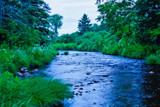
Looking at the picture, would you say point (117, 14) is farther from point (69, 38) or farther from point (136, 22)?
point (69, 38)

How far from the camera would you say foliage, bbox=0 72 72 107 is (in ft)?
10.4

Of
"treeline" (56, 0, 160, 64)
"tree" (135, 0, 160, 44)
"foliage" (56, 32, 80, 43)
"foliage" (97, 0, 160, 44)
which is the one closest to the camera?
"foliage" (97, 0, 160, 44)

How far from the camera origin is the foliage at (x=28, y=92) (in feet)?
10.4

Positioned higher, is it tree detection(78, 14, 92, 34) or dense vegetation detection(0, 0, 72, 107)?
tree detection(78, 14, 92, 34)

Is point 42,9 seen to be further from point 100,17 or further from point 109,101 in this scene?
point 109,101

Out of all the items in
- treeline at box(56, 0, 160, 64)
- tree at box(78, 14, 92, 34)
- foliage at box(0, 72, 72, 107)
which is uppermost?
tree at box(78, 14, 92, 34)

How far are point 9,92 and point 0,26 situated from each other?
9.45 m

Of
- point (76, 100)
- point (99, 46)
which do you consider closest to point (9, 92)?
point (76, 100)

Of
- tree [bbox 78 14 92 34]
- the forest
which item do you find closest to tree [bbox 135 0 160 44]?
the forest

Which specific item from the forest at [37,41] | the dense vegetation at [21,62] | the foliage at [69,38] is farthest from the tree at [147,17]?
the foliage at [69,38]

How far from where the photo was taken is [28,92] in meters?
3.87

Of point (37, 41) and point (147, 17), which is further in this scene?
point (37, 41)

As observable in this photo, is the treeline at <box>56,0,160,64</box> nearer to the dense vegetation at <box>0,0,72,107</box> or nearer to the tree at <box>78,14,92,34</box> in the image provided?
the dense vegetation at <box>0,0,72,107</box>

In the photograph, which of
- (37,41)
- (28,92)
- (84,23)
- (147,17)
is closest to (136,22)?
(147,17)
